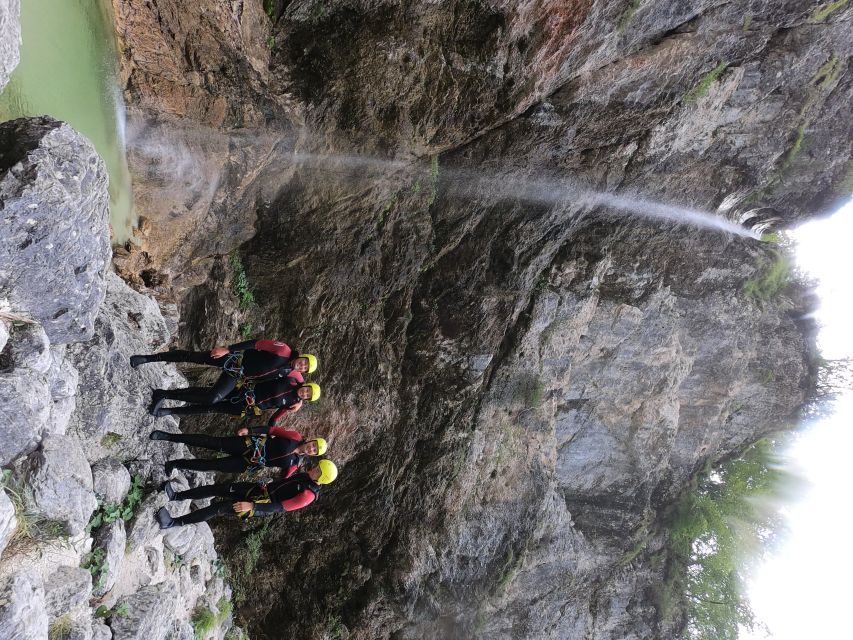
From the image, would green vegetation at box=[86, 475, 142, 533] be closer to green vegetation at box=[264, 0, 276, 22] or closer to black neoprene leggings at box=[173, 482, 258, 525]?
black neoprene leggings at box=[173, 482, 258, 525]

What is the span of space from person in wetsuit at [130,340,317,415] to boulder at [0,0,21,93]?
402 centimetres

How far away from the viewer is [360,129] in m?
9.70

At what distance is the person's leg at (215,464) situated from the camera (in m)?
7.75

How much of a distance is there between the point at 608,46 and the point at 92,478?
9849 mm

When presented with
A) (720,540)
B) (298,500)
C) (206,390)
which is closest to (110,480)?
(206,390)

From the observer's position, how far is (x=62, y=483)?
212 inches

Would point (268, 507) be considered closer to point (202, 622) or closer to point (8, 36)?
point (202, 622)

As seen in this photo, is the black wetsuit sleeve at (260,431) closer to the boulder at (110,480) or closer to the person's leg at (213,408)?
the person's leg at (213,408)

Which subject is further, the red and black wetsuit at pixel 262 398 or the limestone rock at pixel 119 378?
the red and black wetsuit at pixel 262 398

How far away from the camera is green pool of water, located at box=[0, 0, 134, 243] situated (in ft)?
20.8

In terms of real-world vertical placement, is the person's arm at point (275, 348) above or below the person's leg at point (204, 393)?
above

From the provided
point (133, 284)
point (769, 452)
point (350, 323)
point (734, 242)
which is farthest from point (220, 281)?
point (769, 452)

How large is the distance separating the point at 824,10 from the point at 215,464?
12751mm

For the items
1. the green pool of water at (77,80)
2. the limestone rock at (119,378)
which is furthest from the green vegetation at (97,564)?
the green pool of water at (77,80)
